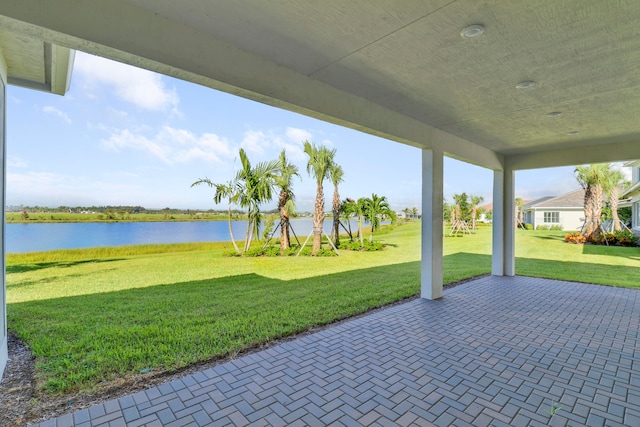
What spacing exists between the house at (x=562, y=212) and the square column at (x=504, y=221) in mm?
20735

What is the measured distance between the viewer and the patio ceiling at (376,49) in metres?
2.11

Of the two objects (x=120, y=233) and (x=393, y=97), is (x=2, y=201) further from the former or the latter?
(x=120, y=233)

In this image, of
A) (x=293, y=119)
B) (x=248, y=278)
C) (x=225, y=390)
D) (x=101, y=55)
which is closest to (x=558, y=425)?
(x=225, y=390)

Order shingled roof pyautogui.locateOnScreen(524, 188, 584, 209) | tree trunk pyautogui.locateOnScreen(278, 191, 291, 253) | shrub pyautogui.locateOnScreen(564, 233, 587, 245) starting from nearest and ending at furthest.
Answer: tree trunk pyautogui.locateOnScreen(278, 191, 291, 253), shrub pyautogui.locateOnScreen(564, 233, 587, 245), shingled roof pyautogui.locateOnScreen(524, 188, 584, 209)

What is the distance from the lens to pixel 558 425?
2.08 m

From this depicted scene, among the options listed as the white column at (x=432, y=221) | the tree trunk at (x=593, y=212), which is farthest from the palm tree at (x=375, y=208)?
the tree trunk at (x=593, y=212)

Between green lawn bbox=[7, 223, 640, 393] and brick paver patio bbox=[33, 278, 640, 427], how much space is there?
1.76 ft

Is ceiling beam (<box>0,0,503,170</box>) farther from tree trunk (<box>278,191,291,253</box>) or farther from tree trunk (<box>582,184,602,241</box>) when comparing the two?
tree trunk (<box>582,184,602,241</box>)

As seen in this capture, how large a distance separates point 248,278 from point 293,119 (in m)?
14.8

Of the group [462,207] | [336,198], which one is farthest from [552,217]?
[336,198]

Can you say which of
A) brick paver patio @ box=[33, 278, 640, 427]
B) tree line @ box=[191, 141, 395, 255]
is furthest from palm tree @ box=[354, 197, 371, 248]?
brick paver patio @ box=[33, 278, 640, 427]

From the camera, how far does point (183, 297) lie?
5539 millimetres

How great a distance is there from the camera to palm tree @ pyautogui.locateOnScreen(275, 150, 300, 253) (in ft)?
37.3

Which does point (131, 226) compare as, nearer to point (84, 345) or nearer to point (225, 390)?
point (84, 345)
